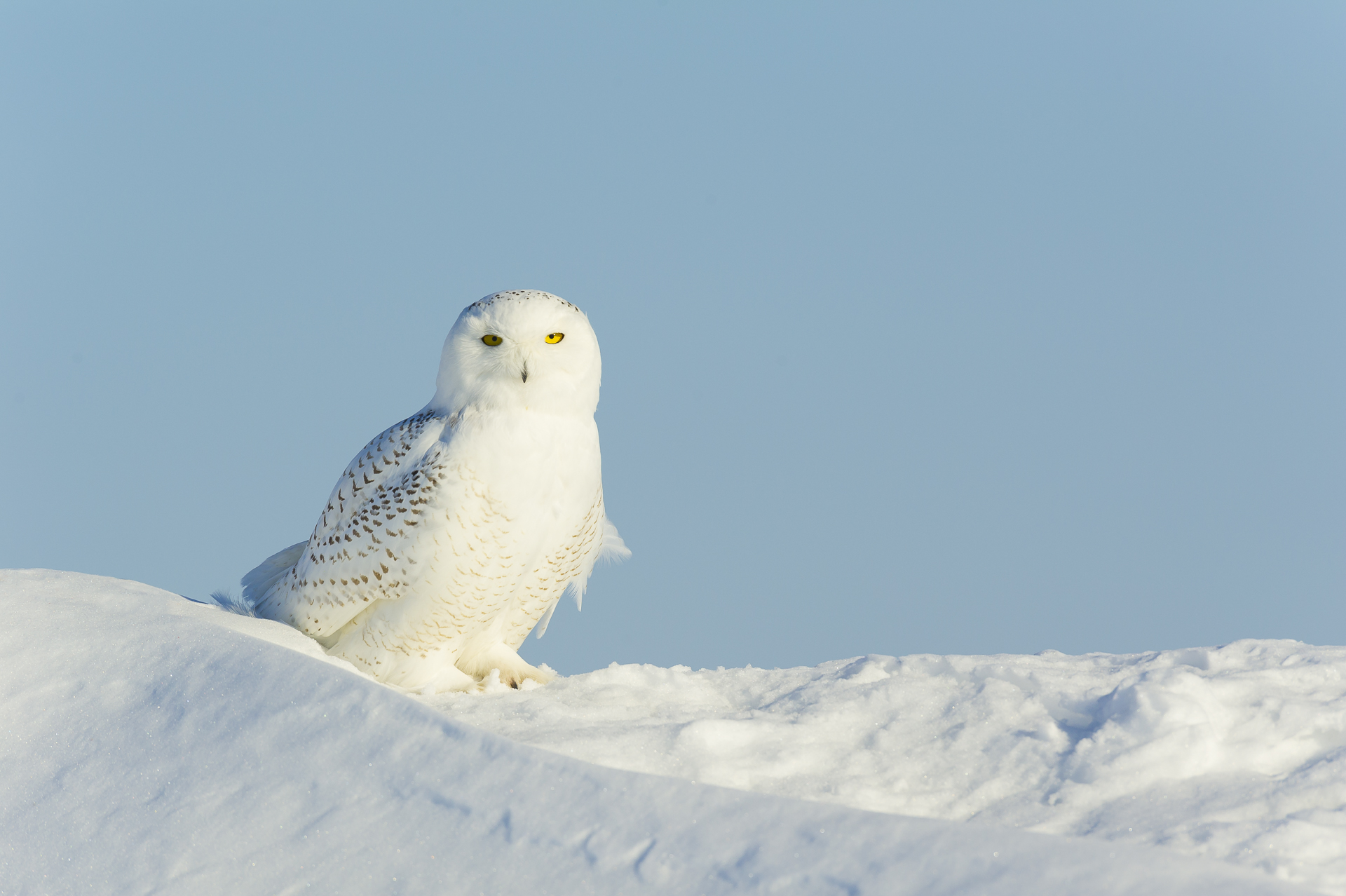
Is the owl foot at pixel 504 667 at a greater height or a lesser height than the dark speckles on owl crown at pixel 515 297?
lesser

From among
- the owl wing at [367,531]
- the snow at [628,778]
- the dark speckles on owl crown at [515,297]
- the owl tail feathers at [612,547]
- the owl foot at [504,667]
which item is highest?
the dark speckles on owl crown at [515,297]

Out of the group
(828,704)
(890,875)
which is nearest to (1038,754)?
(828,704)

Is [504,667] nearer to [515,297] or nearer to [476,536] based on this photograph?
[476,536]

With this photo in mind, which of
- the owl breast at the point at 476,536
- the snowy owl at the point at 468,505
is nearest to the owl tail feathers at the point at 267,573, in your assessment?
the snowy owl at the point at 468,505

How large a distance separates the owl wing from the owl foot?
642mm

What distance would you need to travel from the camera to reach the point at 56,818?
2777mm

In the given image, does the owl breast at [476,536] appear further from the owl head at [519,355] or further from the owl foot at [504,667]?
the owl foot at [504,667]

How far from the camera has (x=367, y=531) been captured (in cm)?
424

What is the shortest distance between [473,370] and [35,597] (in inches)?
75.6

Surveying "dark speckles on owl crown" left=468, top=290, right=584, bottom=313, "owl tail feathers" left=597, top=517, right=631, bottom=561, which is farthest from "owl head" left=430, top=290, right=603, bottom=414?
"owl tail feathers" left=597, top=517, right=631, bottom=561

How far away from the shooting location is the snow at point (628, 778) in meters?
2.08

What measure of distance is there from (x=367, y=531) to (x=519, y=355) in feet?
3.44

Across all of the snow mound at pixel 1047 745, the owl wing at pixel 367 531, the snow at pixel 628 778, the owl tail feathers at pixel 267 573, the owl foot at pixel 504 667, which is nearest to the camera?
the snow at pixel 628 778

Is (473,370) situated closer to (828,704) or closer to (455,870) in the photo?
(828,704)
